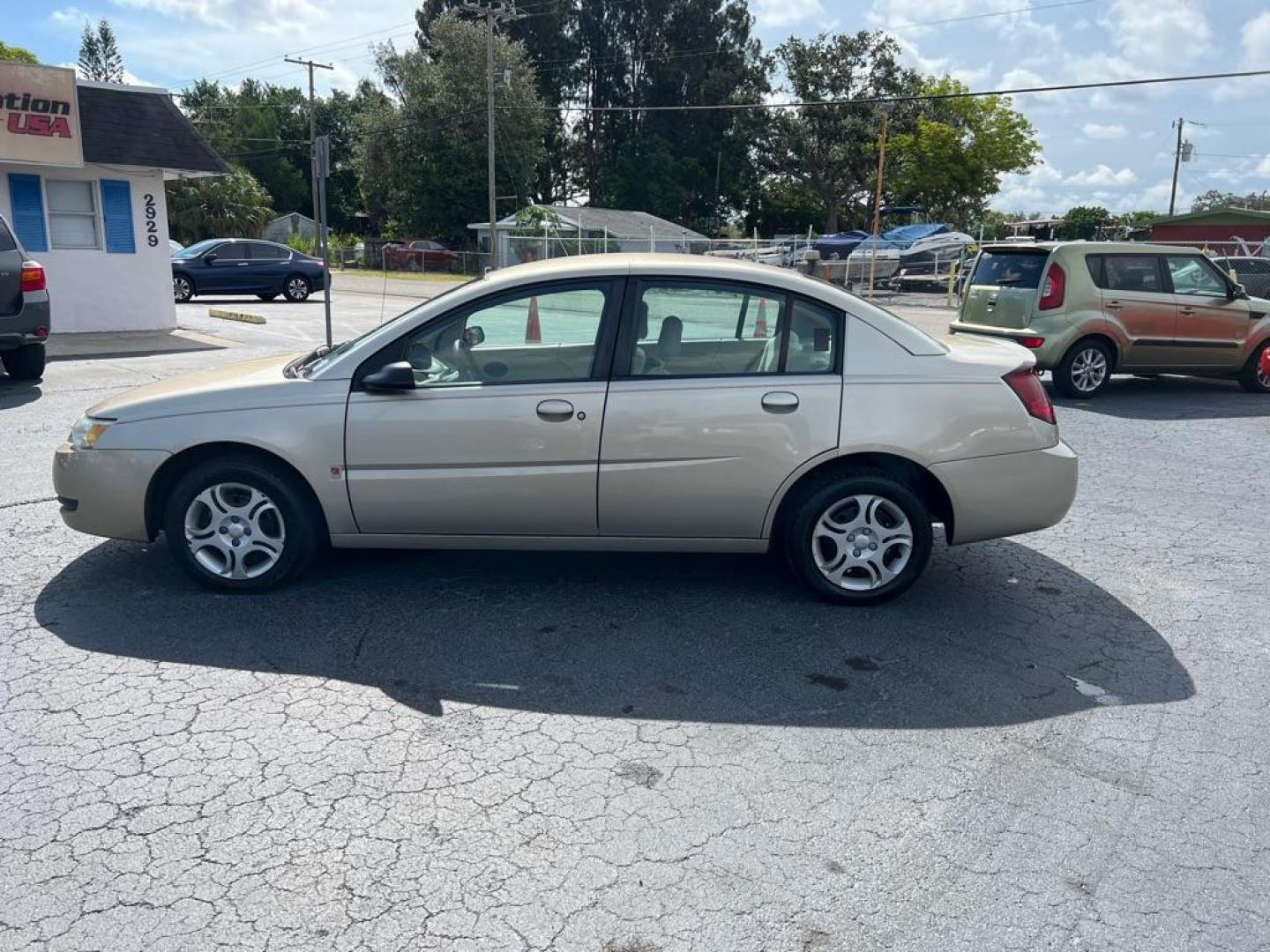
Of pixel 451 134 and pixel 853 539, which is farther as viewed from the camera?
pixel 451 134

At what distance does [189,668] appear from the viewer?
4184 mm

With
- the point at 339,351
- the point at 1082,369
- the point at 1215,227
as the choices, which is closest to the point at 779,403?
the point at 339,351

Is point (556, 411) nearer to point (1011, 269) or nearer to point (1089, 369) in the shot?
point (1011, 269)

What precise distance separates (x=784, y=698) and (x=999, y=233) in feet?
169

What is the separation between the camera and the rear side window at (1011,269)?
11180mm

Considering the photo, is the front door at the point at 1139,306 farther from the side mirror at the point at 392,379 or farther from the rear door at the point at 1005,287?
the side mirror at the point at 392,379

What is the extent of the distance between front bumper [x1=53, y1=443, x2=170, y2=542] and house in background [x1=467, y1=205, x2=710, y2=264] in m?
23.0

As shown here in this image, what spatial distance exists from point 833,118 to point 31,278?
191 ft

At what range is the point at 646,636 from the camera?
15.1 ft

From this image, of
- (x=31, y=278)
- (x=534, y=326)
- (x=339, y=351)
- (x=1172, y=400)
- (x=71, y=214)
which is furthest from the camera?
(x=71, y=214)

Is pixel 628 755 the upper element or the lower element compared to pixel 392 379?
lower

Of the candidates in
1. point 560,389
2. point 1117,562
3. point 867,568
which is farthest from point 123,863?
point 1117,562

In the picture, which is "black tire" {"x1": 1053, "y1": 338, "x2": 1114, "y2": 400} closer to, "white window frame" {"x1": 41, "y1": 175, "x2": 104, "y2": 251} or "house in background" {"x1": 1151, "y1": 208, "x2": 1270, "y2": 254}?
"white window frame" {"x1": 41, "y1": 175, "x2": 104, "y2": 251}

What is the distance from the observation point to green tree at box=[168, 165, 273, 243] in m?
50.2
